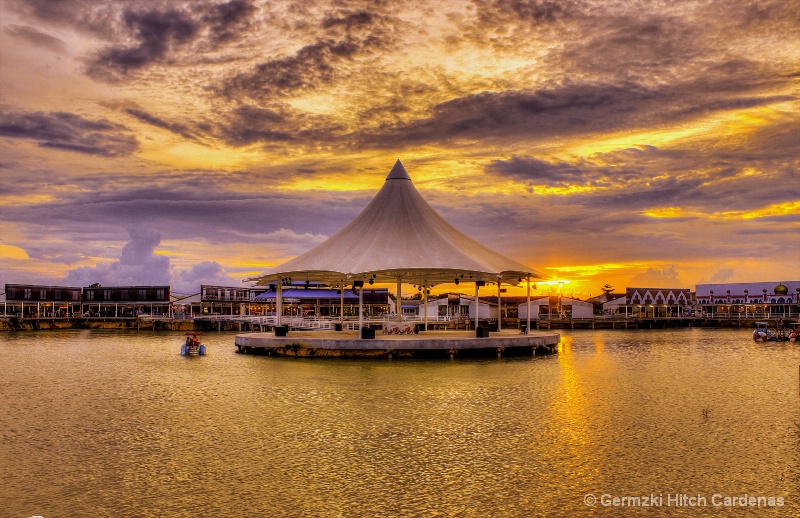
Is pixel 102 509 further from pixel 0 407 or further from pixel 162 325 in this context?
pixel 162 325

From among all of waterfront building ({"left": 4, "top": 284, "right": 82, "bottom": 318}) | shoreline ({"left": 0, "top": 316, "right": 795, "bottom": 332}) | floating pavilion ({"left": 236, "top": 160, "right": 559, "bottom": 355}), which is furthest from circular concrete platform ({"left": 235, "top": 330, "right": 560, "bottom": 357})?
waterfront building ({"left": 4, "top": 284, "right": 82, "bottom": 318})

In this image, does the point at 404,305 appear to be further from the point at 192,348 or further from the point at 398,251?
the point at 398,251

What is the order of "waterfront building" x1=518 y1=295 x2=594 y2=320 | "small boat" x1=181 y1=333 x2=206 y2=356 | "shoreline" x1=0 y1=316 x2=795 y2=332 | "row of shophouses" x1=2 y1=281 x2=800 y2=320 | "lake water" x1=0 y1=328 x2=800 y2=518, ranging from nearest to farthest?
1. "lake water" x1=0 y1=328 x2=800 y2=518
2. "small boat" x1=181 y1=333 x2=206 y2=356
3. "shoreline" x1=0 y1=316 x2=795 y2=332
4. "row of shophouses" x1=2 y1=281 x2=800 y2=320
5. "waterfront building" x1=518 y1=295 x2=594 y2=320

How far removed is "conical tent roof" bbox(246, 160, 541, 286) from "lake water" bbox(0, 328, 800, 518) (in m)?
9.05

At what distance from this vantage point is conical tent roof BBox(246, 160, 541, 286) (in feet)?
121

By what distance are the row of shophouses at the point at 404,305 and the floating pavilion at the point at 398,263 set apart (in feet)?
144

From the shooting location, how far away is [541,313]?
10394 cm

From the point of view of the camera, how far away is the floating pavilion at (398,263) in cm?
3553

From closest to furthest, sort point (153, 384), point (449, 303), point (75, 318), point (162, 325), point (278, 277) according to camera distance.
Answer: point (153, 384) → point (278, 277) → point (162, 325) → point (75, 318) → point (449, 303)

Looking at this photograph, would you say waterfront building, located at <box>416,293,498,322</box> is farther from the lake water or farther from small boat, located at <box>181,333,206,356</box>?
the lake water

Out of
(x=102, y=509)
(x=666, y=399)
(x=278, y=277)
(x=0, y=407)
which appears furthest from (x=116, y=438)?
(x=278, y=277)

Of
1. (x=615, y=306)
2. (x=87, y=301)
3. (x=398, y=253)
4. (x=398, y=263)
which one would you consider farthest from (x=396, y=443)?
(x=615, y=306)

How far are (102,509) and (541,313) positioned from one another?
320ft

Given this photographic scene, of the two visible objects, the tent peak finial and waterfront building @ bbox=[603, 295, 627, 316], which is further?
waterfront building @ bbox=[603, 295, 627, 316]
